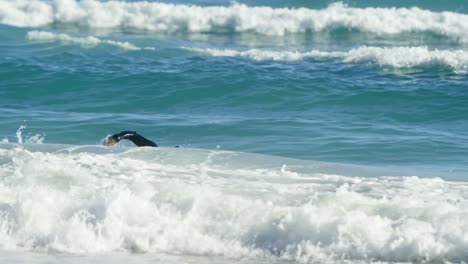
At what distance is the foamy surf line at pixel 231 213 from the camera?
26.7 feet

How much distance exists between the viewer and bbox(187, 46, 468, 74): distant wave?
19.8m

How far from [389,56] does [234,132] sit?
6.46 meters

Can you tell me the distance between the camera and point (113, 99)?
18094 mm

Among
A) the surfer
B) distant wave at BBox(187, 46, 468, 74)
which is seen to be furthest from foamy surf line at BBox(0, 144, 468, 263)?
distant wave at BBox(187, 46, 468, 74)

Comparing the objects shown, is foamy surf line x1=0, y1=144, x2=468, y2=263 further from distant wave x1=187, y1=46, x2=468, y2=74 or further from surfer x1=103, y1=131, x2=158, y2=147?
distant wave x1=187, y1=46, x2=468, y2=74

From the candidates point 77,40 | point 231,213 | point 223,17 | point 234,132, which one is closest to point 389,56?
point 234,132

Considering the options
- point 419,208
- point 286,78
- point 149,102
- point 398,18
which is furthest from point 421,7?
point 419,208

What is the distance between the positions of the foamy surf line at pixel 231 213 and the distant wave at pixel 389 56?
10073 millimetres

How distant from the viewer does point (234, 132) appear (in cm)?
1482

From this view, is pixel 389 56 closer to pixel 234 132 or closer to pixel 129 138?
pixel 234 132

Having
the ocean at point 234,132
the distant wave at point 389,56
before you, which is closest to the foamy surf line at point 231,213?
the ocean at point 234,132

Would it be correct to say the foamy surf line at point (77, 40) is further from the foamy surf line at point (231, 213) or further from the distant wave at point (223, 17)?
the foamy surf line at point (231, 213)

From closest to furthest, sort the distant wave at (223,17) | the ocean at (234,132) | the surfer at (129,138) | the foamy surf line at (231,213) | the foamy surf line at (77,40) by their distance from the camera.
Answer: the foamy surf line at (231,213) → the ocean at (234,132) → the surfer at (129,138) → the foamy surf line at (77,40) → the distant wave at (223,17)

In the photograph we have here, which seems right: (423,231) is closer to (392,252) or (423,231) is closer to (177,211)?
(392,252)
